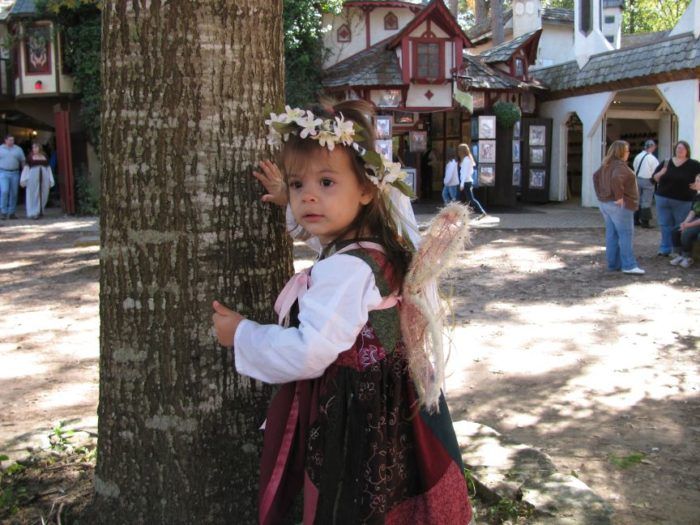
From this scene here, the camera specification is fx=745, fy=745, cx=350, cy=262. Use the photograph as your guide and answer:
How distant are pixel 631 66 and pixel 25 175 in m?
13.5

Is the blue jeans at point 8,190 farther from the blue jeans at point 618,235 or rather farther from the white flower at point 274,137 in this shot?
the white flower at point 274,137

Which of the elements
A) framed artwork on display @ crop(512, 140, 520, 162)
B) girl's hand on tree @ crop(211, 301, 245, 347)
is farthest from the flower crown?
framed artwork on display @ crop(512, 140, 520, 162)

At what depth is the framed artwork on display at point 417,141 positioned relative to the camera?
1917 centimetres

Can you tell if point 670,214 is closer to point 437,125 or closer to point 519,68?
point 519,68

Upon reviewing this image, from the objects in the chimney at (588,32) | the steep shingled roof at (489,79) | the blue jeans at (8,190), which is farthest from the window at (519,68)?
the blue jeans at (8,190)

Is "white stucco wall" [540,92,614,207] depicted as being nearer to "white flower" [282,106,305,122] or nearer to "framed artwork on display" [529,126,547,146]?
"framed artwork on display" [529,126,547,146]

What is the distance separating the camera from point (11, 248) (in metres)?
11.6

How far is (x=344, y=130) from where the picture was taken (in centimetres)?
196

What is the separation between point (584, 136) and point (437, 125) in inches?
174

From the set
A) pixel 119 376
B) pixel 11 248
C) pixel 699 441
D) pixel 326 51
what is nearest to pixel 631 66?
pixel 326 51

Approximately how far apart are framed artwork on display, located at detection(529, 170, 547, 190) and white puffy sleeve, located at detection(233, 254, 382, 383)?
18.1m

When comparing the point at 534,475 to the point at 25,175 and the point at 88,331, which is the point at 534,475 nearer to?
the point at 88,331

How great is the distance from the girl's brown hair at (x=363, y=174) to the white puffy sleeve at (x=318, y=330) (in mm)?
140

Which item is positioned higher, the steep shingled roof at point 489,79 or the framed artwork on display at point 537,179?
the steep shingled roof at point 489,79
